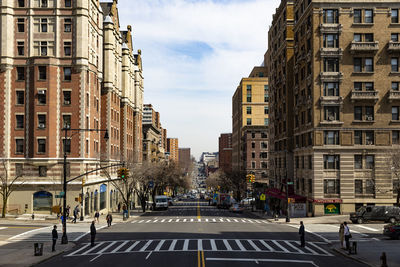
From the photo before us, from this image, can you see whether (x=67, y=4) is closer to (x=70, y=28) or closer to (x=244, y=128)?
(x=70, y=28)

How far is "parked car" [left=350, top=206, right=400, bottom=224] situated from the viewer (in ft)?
163

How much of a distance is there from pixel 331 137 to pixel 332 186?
6.53m

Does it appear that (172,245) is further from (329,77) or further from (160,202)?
(160,202)

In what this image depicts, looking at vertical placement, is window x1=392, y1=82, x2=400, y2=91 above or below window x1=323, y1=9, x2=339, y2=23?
below

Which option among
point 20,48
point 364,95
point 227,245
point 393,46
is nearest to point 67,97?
point 20,48

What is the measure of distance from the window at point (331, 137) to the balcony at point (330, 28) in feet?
44.6

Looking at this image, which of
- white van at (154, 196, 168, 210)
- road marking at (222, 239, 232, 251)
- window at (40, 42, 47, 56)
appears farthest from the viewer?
white van at (154, 196, 168, 210)

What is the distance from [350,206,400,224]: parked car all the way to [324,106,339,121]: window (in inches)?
547

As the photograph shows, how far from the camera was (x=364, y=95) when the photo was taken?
194 ft

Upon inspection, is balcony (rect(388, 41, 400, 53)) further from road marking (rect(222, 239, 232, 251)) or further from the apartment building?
the apartment building

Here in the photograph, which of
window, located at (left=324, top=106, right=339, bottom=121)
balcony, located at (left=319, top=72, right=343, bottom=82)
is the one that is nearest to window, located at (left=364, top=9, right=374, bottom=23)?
balcony, located at (left=319, top=72, right=343, bottom=82)

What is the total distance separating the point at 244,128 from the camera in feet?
422

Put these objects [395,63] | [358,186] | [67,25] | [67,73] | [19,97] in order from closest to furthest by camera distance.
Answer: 1. [358,186]
2. [395,63]
3. [19,97]
4. [67,25]
5. [67,73]

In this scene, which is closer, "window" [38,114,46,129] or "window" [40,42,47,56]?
"window" [38,114,46,129]
